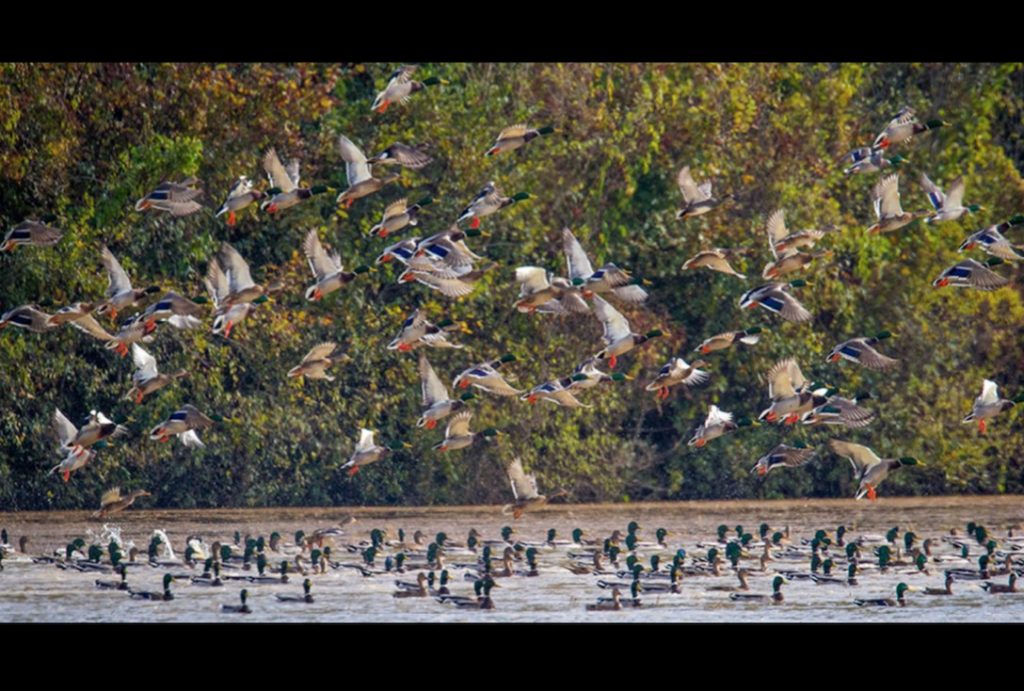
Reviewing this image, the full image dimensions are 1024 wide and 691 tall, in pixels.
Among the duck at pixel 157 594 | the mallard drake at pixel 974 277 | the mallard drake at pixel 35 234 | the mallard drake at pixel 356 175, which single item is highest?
the mallard drake at pixel 356 175

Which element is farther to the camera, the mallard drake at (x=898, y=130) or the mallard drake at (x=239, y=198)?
the mallard drake at (x=898, y=130)

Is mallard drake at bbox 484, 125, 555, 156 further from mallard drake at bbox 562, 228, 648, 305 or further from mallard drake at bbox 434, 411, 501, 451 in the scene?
mallard drake at bbox 434, 411, 501, 451

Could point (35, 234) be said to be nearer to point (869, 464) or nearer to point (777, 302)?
point (777, 302)

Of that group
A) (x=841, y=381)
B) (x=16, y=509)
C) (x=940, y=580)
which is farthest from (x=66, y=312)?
(x=841, y=381)

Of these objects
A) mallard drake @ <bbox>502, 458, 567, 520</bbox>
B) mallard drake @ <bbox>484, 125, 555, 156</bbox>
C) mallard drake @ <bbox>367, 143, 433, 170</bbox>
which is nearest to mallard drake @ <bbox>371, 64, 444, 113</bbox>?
mallard drake @ <bbox>367, 143, 433, 170</bbox>

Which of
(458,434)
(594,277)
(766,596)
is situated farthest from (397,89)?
(766,596)

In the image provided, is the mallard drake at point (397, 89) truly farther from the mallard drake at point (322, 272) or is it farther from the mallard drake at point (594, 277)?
the mallard drake at point (594, 277)

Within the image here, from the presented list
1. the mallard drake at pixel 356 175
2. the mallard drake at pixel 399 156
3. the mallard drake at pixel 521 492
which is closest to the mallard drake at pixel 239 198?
the mallard drake at pixel 356 175
